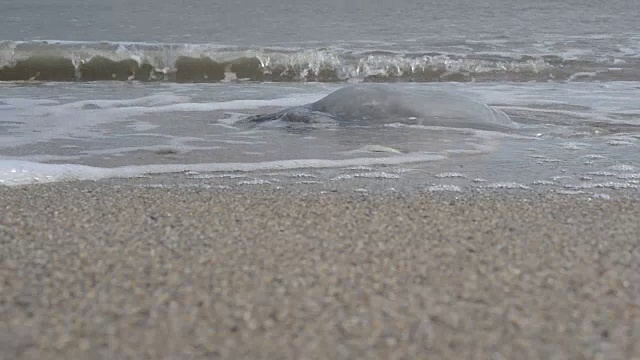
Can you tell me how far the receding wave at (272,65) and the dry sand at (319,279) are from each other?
5.40m

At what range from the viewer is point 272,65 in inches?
317

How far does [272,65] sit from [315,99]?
301cm

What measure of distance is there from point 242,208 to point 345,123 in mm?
1728

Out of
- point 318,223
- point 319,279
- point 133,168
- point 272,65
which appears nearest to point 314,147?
point 133,168

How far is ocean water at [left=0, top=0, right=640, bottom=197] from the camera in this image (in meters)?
2.86

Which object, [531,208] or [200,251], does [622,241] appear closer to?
[531,208]

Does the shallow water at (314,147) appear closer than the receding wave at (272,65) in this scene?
Yes

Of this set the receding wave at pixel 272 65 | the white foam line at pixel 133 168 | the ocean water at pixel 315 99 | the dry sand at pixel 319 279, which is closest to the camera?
the dry sand at pixel 319 279

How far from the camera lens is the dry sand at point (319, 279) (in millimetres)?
1268

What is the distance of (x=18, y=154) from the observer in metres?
3.22

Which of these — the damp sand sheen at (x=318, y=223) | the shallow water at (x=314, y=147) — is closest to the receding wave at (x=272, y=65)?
the damp sand sheen at (x=318, y=223)

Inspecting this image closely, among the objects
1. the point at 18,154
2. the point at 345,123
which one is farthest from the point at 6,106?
the point at 345,123

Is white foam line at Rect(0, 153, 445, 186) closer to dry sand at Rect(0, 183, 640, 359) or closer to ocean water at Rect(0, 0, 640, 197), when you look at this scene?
ocean water at Rect(0, 0, 640, 197)

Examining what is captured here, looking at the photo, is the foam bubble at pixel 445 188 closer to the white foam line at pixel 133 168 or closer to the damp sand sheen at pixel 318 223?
the damp sand sheen at pixel 318 223
